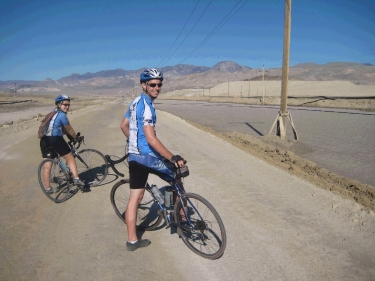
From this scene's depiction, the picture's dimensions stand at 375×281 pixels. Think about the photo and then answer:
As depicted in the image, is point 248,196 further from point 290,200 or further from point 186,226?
point 186,226

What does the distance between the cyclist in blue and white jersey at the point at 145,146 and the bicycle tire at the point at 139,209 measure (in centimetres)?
60

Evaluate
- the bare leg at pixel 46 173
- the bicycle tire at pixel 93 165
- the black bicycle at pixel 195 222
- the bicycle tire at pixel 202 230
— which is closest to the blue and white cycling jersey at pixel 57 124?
the bare leg at pixel 46 173

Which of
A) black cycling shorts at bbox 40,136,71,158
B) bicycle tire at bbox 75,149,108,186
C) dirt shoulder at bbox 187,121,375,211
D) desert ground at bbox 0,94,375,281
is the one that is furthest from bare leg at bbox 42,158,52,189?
dirt shoulder at bbox 187,121,375,211

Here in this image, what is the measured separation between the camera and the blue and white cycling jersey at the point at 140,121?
2.98 meters

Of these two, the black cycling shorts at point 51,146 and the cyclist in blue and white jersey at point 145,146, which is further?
the black cycling shorts at point 51,146

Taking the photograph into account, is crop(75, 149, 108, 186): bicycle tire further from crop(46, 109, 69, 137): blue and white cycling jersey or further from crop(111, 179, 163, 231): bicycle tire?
crop(111, 179, 163, 231): bicycle tire

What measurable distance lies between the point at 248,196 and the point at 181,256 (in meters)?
2.18

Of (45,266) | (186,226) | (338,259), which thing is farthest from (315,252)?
(45,266)

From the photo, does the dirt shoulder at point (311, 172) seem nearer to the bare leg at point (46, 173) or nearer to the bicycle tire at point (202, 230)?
the bicycle tire at point (202, 230)

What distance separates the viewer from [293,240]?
366 centimetres

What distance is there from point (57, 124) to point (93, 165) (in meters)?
1.36

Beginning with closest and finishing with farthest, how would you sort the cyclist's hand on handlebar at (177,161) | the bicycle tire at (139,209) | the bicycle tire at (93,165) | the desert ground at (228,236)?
the cyclist's hand on handlebar at (177,161) → the desert ground at (228,236) → the bicycle tire at (139,209) → the bicycle tire at (93,165)

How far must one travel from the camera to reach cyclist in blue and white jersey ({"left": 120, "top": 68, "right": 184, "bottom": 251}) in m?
2.97

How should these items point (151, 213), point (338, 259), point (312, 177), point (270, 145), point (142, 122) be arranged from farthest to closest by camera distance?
point (270, 145) → point (312, 177) → point (151, 213) → point (338, 259) → point (142, 122)
